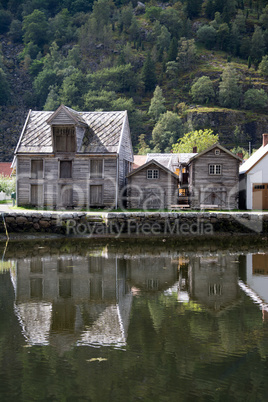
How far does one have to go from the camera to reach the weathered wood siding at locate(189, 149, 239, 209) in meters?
42.9

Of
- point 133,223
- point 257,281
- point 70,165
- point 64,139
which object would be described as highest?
point 64,139

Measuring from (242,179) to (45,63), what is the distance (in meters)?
146

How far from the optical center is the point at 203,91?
479ft

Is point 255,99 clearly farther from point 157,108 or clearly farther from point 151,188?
point 151,188

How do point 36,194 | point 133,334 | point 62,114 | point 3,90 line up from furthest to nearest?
point 3,90
point 36,194
point 62,114
point 133,334

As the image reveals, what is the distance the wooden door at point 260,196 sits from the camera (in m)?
42.6

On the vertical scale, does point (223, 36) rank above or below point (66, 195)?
above

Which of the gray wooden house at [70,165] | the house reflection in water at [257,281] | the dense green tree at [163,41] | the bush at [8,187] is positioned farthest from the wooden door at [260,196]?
the dense green tree at [163,41]

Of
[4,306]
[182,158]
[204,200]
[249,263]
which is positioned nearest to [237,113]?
[182,158]

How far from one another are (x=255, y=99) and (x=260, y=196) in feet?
358

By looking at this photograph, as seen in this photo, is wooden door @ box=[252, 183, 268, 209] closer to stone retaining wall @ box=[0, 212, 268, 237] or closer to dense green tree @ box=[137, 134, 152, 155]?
stone retaining wall @ box=[0, 212, 268, 237]

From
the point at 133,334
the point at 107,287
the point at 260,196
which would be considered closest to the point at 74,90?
the point at 260,196

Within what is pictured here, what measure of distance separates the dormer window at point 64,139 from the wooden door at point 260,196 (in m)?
16.1

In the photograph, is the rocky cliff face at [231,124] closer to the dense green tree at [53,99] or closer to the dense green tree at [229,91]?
the dense green tree at [229,91]
